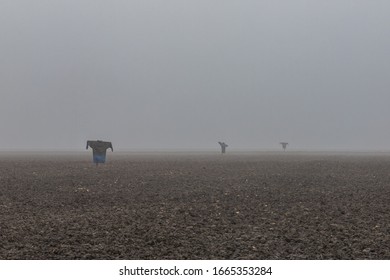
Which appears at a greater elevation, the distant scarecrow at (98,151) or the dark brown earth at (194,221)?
the distant scarecrow at (98,151)

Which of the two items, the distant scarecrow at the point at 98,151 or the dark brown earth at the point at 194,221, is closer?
the dark brown earth at the point at 194,221

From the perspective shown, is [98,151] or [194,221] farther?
[98,151]

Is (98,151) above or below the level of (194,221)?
above

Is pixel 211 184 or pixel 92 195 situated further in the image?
pixel 211 184

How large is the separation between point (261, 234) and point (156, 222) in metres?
3.74

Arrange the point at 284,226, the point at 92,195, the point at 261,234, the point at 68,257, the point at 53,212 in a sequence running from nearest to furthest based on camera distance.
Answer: the point at 68,257 → the point at 261,234 → the point at 284,226 → the point at 53,212 → the point at 92,195

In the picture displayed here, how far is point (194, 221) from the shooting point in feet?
51.2

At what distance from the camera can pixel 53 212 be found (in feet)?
58.2

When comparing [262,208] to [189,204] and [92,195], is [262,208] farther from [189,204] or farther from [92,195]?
[92,195]

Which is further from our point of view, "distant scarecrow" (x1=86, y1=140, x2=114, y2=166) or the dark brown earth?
"distant scarecrow" (x1=86, y1=140, x2=114, y2=166)

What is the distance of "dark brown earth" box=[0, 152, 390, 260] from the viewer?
38.3 feet

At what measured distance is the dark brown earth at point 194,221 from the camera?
1166cm

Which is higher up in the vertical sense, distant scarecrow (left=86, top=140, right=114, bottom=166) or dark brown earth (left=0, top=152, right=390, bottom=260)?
distant scarecrow (left=86, top=140, right=114, bottom=166)

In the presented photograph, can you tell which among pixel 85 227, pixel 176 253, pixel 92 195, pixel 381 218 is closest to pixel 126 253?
pixel 176 253
